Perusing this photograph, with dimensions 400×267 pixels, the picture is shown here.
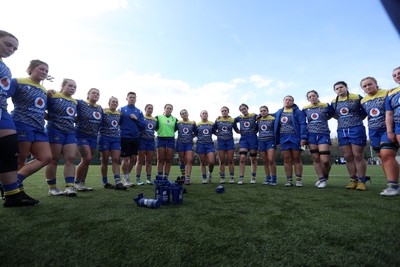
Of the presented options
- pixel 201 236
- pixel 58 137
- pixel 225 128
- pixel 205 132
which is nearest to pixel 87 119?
pixel 58 137

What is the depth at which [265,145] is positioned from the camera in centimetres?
679

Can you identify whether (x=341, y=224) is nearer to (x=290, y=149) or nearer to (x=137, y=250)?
(x=137, y=250)

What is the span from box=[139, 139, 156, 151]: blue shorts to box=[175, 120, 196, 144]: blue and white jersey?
32.5 inches

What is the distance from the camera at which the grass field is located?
164cm

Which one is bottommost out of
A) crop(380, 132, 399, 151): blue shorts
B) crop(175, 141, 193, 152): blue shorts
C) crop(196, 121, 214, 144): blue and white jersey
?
crop(380, 132, 399, 151): blue shorts

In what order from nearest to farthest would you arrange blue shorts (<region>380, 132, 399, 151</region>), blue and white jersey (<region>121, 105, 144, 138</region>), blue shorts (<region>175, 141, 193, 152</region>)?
1. blue shorts (<region>380, 132, 399, 151</region>)
2. blue and white jersey (<region>121, 105, 144, 138</region>)
3. blue shorts (<region>175, 141, 193, 152</region>)

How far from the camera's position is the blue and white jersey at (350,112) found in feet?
17.2

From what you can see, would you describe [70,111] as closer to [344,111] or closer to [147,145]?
[147,145]

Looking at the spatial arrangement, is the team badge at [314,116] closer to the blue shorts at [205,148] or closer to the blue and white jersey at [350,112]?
the blue and white jersey at [350,112]

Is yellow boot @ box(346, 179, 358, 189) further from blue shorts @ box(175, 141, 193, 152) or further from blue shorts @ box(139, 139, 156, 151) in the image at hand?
blue shorts @ box(139, 139, 156, 151)

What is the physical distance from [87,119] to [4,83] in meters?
2.24

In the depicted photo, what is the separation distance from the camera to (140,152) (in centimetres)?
733

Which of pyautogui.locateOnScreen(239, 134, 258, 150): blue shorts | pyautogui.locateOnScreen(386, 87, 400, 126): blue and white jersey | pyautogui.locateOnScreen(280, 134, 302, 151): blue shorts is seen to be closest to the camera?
pyautogui.locateOnScreen(386, 87, 400, 126): blue and white jersey

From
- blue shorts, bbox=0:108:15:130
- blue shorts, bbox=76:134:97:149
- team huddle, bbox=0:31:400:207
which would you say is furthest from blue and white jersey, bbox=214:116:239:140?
blue shorts, bbox=0:108:15:130
